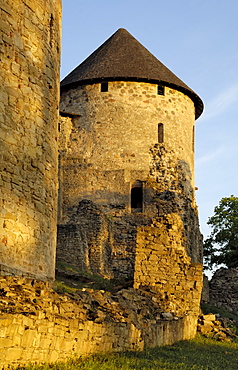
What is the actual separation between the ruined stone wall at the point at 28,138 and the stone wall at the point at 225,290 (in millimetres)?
15372

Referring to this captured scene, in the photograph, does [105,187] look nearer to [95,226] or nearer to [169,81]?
[95,226]

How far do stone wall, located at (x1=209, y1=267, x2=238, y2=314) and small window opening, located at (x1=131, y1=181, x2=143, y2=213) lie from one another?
501 centimetres

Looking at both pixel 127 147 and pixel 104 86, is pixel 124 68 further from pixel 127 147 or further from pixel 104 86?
pixel 127 147

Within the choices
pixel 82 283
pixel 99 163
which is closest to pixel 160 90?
pixel 99 163

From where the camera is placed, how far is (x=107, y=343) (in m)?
11.1

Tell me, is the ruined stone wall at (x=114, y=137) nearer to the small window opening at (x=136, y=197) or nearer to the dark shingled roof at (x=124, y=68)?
the small window opening at (x=136, y=197)

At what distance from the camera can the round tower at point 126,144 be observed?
31.1m

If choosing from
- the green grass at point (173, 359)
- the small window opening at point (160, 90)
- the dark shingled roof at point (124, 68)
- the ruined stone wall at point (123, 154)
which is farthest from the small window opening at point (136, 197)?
the green grass at point (173, 359)

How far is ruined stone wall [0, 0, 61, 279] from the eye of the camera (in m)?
12.1

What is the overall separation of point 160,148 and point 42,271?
19.8m

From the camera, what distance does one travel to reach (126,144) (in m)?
31.8

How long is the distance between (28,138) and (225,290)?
1762 cm

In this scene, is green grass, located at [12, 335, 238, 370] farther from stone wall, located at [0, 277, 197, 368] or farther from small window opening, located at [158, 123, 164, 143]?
small window opening, located at [158, 123, 164, 143]

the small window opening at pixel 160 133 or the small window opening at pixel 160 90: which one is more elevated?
the small window opening at pixel 160 90
